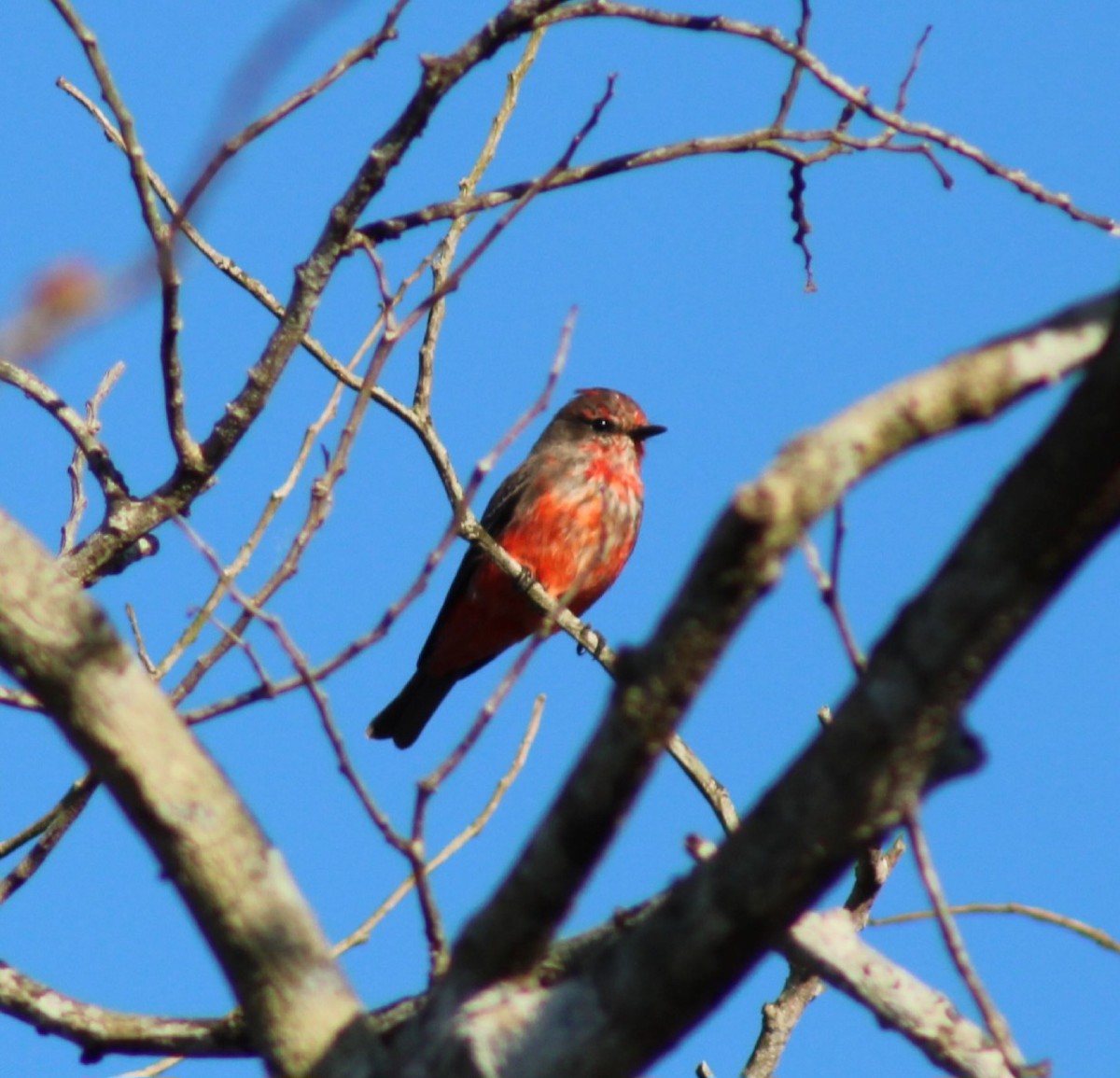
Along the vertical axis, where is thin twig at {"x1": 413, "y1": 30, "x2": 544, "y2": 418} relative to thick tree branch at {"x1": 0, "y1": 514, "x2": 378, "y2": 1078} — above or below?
above

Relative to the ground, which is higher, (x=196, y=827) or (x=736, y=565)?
(x=196, y=827)

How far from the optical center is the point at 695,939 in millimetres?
1977

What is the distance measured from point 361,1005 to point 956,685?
3.45ft

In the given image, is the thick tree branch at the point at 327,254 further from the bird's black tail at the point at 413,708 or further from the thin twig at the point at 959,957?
the bird's black tail at the point at 413,708

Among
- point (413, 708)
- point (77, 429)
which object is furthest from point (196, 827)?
point (413, 708)

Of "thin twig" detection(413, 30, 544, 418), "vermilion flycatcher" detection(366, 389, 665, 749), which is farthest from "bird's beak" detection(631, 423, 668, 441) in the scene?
"thin twig" detection(413, 30, 544, 418)

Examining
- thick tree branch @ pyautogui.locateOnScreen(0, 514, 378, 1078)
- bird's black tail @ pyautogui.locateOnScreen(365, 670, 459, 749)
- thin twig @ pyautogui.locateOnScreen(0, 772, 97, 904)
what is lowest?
thick tree branch @ pyautogui.locateOnScreen(0, 514, 378, 1078)

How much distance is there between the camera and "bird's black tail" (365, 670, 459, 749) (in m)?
9.32

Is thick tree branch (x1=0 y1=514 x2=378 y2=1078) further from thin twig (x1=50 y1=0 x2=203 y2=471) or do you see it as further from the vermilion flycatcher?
the vermilion flycatcher

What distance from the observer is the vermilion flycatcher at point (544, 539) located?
8.70m

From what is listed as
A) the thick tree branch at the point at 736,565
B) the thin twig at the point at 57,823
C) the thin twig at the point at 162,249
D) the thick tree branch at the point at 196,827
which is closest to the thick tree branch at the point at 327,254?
the thin twig at the point at 162,249

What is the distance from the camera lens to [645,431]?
9.49m

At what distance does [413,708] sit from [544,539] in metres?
1.31

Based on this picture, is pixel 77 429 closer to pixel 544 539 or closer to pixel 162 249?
→ pixel 162 249
